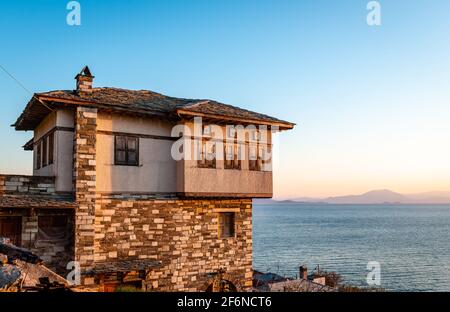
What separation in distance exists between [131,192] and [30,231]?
380cm

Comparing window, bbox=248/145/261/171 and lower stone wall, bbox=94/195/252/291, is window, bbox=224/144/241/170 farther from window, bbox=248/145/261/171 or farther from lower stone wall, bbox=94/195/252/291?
lower stone wall, bbox=94/195/252/291

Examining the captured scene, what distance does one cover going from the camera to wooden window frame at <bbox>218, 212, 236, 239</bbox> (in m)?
18.2

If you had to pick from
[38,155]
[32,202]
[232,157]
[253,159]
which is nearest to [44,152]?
[38,155]

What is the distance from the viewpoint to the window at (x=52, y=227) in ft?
47.4

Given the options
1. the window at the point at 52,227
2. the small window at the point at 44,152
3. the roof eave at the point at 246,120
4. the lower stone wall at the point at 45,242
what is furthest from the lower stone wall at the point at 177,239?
the roof eave at the point at 246,120

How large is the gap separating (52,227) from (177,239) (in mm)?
4853

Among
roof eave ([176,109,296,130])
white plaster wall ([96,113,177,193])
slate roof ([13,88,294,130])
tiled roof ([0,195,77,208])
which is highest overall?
slate roof ([13,88,294,130])

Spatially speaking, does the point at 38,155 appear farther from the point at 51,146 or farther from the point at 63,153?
the point at 63,153

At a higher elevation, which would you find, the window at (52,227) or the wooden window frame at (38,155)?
the wooden window frame at (38,155)

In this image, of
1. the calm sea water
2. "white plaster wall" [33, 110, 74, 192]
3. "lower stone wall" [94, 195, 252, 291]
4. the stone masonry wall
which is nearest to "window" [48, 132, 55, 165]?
"white plaster wall" [33, 110, 74, 192]

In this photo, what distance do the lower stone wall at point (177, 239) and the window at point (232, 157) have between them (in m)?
1.64

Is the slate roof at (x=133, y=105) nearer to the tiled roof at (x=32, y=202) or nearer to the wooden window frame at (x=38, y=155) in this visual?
the wooden window frame at (x=38, y=155)
